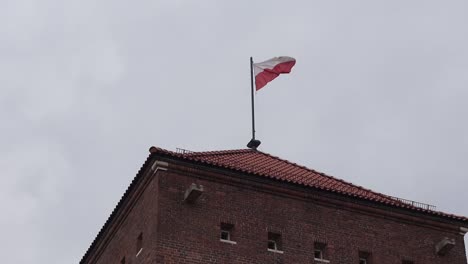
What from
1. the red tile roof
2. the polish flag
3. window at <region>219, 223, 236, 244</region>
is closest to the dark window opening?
window at <region>219, 223, 236, 244</region>

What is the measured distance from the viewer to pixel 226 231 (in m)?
28.2

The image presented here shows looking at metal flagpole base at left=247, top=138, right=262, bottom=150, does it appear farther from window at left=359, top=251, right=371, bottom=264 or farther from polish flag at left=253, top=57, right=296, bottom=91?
window at left=359, top=251, right=371, bottom=264

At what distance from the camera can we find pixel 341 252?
29312 mm

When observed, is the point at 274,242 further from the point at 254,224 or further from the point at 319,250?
the point at 319,250

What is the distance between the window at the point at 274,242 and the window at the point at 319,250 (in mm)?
1275

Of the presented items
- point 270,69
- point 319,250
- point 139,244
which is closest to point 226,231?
point 139,244

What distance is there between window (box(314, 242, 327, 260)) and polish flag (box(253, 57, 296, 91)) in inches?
290

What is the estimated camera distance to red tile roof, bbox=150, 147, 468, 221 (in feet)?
95.2

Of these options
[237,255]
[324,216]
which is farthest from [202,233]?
[324,216]

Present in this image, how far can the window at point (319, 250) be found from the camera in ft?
95.5

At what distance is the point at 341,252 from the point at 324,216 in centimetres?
128

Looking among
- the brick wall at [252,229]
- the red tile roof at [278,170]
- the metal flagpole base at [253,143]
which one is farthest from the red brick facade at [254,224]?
the metal flagpole base at [253,143]

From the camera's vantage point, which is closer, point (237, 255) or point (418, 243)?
point (237, 255)

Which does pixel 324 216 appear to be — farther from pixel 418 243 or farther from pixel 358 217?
pixel 418 243
